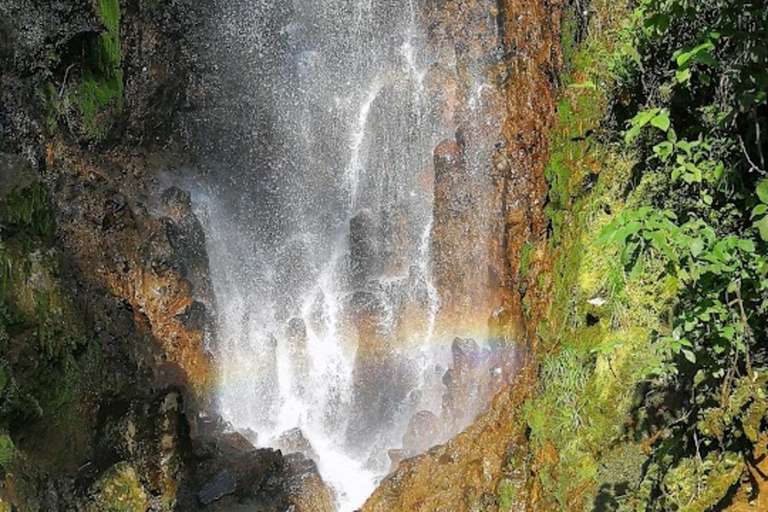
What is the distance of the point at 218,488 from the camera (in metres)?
9.45

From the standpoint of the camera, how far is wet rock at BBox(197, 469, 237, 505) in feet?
30.2

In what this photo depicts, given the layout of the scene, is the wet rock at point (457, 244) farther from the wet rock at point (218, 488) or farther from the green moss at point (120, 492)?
the green moss at point (120, 492)

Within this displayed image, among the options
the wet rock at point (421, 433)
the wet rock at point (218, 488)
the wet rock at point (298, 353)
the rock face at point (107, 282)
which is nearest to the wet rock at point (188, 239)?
the rock face at point (107, 282)

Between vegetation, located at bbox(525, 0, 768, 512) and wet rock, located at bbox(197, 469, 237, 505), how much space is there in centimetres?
454

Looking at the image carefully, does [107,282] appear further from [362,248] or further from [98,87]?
[362,248]

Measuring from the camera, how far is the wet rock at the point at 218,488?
9207mm

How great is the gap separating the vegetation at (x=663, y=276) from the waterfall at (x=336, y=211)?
225 inches

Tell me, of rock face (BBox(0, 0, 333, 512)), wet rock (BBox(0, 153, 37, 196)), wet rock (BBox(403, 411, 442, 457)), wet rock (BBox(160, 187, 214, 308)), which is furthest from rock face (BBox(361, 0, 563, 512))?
wet rock (BBox(0, 153, 37, 196))

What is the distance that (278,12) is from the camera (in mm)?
14320

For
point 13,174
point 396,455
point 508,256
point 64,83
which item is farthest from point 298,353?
point 13,174

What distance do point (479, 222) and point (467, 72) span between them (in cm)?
259

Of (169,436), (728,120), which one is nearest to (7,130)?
(169,436)

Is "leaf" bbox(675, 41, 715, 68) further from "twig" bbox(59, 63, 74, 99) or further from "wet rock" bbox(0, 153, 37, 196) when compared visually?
"twig" bbox(59, 63, 74, 99)

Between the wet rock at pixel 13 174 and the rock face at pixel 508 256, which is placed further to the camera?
the wet rock at pixel 13 174
